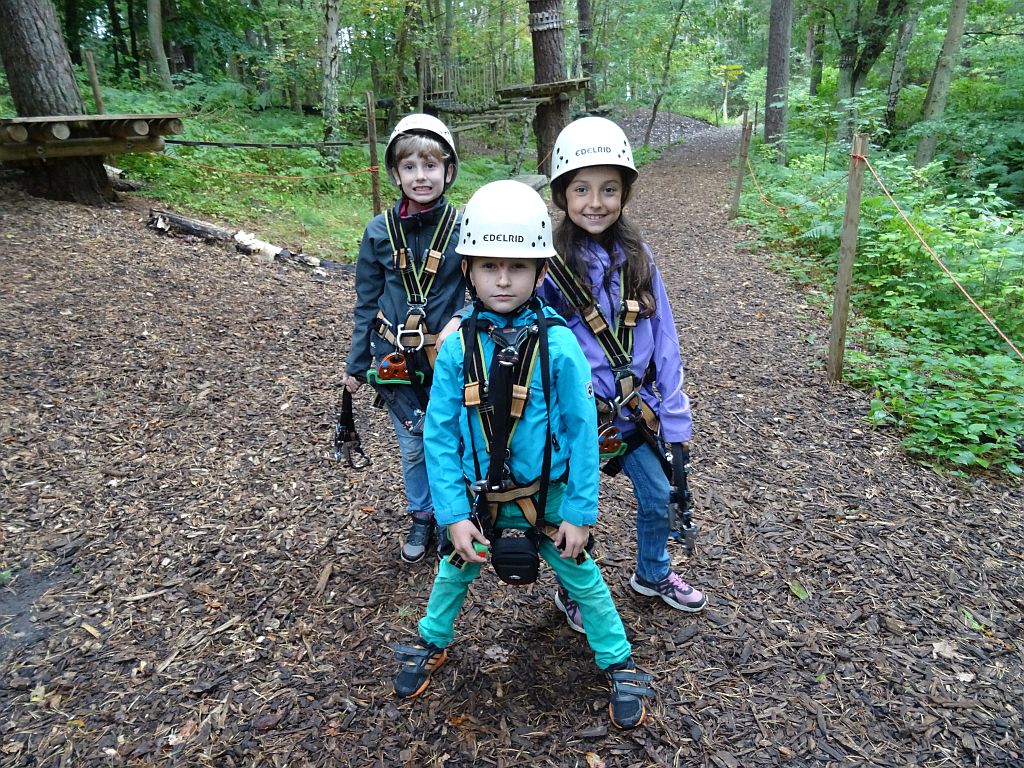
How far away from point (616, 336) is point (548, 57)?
9.70 metres

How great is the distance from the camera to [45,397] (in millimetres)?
4371

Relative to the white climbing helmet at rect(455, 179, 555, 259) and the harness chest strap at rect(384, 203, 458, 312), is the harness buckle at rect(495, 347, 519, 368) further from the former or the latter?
the harness chest strap at rect(384, 203, 458, 312)

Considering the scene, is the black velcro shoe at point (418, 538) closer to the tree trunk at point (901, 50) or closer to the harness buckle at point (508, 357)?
the harness buckle at point (508, 357)

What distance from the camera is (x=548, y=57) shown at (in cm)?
1042

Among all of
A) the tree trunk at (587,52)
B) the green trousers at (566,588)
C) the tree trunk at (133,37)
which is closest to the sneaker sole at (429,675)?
the green trousers at (566,588)

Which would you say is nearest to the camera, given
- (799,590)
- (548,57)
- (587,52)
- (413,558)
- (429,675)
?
(429,675)

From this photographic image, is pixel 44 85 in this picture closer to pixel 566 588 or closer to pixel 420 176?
pixel 420 176

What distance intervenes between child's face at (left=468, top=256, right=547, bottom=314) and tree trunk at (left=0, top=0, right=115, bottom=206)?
8.01 meters

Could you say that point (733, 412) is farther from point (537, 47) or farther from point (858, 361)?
point (537, 47)

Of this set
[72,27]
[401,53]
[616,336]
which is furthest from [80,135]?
[72,27]

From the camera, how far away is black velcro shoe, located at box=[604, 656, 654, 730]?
7.41 feet

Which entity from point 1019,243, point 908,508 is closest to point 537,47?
point 1019,243

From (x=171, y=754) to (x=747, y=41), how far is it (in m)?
41.5

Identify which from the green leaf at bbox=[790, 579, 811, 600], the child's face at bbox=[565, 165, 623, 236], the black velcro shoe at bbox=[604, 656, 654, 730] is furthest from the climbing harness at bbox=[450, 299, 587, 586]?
the green leaf at bbox=[790, 579, 811, 600]
